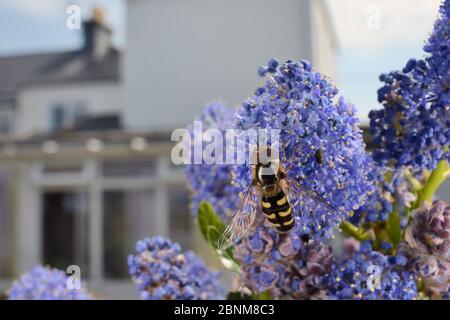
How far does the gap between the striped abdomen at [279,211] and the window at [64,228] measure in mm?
9571

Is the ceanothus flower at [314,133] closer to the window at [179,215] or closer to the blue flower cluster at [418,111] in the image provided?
the blue flower cluster at [418,111]

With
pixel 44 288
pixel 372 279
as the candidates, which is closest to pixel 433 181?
pixel 372 279

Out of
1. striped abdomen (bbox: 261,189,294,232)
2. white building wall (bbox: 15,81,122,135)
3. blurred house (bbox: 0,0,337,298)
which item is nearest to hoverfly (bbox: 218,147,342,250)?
striped abdomen (bbox: 261,189,294,232)

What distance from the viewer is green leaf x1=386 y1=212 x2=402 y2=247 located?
1100mm

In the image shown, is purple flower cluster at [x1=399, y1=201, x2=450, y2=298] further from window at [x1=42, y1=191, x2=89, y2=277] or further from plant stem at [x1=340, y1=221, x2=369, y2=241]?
window at [x1=42, y1=191, x2=89, y2=277]

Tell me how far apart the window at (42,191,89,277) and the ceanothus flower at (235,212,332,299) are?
952cm

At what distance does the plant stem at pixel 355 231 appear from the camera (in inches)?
42.8

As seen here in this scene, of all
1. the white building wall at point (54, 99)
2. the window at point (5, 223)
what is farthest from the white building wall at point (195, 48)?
the white building wall at point (54, 99)

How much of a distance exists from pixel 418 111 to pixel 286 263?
0.31 m

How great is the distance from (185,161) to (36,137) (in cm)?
926

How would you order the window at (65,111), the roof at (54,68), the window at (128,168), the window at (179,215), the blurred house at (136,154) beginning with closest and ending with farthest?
the blurred house at (136,154) < the window at (179,215) < the window at (128,168) < the window at (65,111) < the roof at (54,68)

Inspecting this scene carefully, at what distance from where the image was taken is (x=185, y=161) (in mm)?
1320
